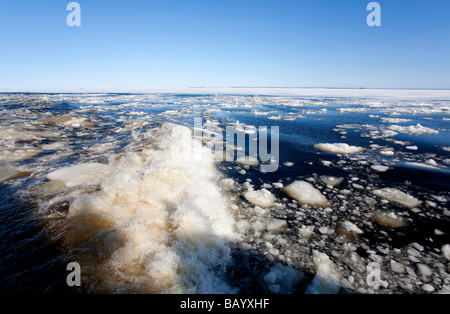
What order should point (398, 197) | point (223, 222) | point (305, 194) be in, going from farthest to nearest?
point (305, 194) < point (398, 197) < point (223, 222)

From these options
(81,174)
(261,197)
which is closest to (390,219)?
(261,197)

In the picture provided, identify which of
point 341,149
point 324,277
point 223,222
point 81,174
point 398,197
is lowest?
point 324,277

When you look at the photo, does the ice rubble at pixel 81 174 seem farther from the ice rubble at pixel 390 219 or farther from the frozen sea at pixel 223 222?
the ice rubble at pixel 390 219

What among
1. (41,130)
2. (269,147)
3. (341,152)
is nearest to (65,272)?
(269,147)

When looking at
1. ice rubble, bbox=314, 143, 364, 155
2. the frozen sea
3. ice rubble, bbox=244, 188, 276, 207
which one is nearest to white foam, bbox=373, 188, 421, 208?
the frozen sea

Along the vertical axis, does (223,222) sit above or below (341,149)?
below

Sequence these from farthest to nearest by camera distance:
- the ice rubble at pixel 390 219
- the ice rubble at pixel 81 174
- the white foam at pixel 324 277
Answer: the ice rubble at pixel 81 174 → the ice rubble at pixel 390 219 → the white foam at pixel 324 277

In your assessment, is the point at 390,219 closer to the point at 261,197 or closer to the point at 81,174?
the point at 261,197

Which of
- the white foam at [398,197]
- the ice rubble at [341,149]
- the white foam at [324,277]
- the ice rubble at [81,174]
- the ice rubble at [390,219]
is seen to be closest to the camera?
the white foam at [324,277]

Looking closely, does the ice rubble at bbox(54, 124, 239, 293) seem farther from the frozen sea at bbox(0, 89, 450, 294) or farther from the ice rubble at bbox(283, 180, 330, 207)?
the ice rubble at bbox(283, 180, 330, 207)

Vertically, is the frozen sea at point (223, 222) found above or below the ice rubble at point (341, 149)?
below

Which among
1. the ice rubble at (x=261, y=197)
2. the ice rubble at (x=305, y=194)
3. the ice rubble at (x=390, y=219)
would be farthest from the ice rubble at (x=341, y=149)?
the ice rubble at (x=261, y=197)
